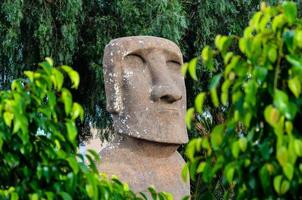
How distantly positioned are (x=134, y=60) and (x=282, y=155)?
13.3 ft

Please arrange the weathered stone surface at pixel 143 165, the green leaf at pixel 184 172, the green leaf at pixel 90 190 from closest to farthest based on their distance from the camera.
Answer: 1. the green leaf at pixel 184 172
2. the green leaf at pixel 90 190
3. the weathered stone surface at pixel 143 165

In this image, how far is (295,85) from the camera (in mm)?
3014

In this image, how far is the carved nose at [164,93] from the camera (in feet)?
22.3

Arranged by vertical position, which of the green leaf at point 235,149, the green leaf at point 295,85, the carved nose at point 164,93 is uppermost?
the green leaf at point 295,85

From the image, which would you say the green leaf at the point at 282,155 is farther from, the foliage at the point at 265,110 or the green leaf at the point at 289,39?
the green leaf at the point at 289,39

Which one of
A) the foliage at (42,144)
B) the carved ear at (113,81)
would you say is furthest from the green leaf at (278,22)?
the carved ear at (113,81)

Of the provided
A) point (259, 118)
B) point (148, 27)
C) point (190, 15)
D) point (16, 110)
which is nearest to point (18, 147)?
point (16, 110)

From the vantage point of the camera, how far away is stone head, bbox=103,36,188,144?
682 cm

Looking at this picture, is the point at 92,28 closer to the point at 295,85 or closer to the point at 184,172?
the point at 184,172

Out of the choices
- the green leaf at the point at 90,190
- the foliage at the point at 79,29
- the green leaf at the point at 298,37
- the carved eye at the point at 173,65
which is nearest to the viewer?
the green leaf at the point at 298,37

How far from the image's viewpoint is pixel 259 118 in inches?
126

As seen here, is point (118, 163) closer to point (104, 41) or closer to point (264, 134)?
point (264, 134)

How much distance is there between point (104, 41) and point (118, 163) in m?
5.29

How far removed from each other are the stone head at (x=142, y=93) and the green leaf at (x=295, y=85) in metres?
3.79
